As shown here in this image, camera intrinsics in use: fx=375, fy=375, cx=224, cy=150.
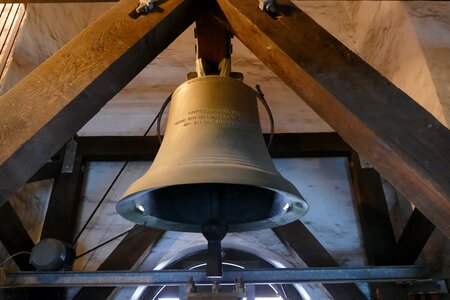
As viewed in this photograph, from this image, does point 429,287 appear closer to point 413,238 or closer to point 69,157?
point 413,238

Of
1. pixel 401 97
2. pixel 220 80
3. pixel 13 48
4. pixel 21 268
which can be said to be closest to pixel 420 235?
pixel 401 97

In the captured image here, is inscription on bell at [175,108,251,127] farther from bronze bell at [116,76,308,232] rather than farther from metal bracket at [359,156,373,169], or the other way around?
metal bracket at [359,156,373,169]

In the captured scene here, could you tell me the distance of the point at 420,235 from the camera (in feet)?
3.89

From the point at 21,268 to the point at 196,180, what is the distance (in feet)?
3.17

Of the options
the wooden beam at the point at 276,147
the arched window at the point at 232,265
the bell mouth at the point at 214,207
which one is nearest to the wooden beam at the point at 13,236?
the wooden beam at the point at 276,147

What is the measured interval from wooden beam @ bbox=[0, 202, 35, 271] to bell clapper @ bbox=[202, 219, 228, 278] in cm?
77

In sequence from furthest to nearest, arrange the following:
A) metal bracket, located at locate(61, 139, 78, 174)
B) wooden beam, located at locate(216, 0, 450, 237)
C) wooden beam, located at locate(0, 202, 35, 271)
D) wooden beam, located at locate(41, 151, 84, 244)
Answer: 1. metal bracket, located at locate(61, 139, 78, 174)
2. wooden beam, located at locate(41, 151, 84, 244)
3. wooden beam, located at locate(0, 202, 35, 271)
4. wooden beam, located at locate(216, 0, 450, 237)

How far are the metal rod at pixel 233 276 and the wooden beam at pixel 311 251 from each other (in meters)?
0.26

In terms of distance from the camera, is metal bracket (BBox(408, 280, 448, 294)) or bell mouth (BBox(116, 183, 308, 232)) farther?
metal bracket (BBox(408, 280, 448, 294))

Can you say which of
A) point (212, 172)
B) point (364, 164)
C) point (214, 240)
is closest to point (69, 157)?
point (214, 240)

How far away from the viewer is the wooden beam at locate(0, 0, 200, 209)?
672 millimetres

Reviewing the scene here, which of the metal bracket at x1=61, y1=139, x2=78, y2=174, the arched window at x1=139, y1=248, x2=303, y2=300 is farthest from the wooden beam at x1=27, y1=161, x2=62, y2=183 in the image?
the arched window at x1=139, y1=248, x2=303, y2=300

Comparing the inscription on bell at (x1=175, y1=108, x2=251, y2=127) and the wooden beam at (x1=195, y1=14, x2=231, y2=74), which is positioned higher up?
the wooden beam at (x1=195, y1=14, x2=231, y2=74)

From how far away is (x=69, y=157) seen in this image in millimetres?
1565
